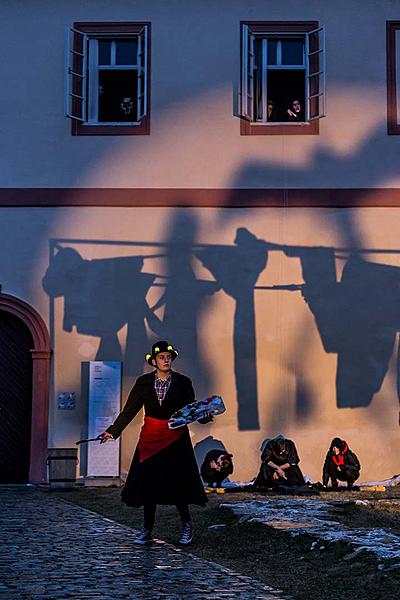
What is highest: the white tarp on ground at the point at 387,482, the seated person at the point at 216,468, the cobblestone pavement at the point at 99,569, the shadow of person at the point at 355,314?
the shadow of person at the point at 355,314

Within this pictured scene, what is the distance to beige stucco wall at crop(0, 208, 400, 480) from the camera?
16.9 m

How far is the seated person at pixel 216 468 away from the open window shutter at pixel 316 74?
5.15 meters

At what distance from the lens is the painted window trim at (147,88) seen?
17359 mm

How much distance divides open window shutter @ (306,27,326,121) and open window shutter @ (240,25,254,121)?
0.83 m

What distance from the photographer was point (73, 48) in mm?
Answer: 17438

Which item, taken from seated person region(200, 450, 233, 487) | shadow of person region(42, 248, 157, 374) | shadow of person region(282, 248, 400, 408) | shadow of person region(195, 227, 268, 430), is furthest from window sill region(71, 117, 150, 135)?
seated person region(200, 450, 233, 487)

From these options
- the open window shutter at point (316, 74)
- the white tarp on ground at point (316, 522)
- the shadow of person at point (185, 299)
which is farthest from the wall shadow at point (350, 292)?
the white tarp on ground at point (316, 522)

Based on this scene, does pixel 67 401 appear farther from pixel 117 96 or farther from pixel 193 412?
pixel 193 412

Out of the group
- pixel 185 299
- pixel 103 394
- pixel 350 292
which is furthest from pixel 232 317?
pixel 103 394

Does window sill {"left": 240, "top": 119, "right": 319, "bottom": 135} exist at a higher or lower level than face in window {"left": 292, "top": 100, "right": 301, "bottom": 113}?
lower

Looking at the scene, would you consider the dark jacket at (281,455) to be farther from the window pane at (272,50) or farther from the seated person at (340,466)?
the window pane at (272,50)

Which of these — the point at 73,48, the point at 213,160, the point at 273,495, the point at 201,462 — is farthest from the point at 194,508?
the point at 73,48

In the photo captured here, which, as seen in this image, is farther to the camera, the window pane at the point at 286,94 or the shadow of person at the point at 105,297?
the window pane at the point at 286,94

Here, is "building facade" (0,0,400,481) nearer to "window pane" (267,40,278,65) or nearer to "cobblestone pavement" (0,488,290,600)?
"window pane" (267,40,278,65)
